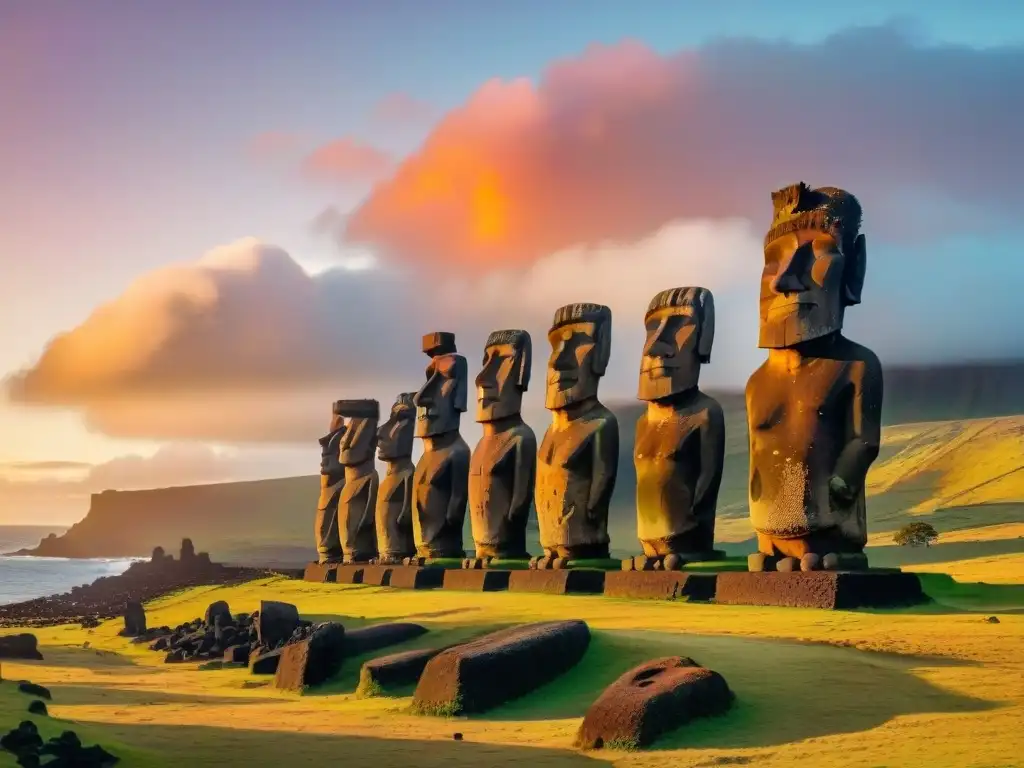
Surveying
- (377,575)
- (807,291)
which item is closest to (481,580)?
(377,575)

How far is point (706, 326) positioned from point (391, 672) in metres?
6.30

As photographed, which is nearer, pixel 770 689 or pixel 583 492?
pixel 770 689

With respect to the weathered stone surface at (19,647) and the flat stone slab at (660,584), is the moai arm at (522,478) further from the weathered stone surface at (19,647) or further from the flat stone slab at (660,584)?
the weathered stone surface at (19,647)

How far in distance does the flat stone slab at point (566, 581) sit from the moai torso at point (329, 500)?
10.4 meters

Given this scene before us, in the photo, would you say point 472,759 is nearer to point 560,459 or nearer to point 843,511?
point 843,511

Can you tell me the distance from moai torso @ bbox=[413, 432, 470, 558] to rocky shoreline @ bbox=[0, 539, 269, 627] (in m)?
7.61

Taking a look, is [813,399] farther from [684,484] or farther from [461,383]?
[461,383]

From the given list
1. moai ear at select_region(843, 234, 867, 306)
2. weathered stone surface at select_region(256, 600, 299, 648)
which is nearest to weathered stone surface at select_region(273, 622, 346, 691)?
weathered stone surface at select_region(256, 600, 299, 648)

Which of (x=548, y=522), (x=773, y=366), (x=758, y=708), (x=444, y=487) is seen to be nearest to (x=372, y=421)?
(x=444, y=487)

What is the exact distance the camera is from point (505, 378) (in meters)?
17.2

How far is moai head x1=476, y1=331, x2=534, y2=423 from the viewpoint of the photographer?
17141mm

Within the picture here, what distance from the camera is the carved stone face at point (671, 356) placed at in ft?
43.5

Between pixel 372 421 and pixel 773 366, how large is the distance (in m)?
13.2

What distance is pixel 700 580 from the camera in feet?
38.8
